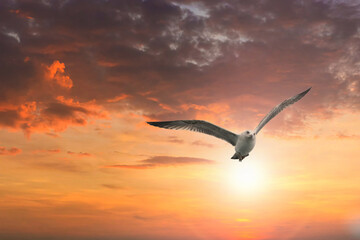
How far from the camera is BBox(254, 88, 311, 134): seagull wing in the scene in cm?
3536

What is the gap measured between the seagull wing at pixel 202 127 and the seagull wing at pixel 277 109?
268cm

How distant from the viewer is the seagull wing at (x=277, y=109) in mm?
35359

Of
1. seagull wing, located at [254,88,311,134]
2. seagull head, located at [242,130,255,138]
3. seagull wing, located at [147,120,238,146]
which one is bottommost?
seagull head, located at [242,130,255,138]

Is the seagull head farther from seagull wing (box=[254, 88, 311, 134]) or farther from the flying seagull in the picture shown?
seagull wing (box=[254, 88, 311, 134])

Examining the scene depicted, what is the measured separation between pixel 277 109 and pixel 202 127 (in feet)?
32.7

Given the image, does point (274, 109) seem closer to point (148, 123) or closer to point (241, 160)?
point (241, 160)

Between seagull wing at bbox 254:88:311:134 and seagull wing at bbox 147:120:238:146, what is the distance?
8.81 feet

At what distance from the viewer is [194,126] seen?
32875 millimetres

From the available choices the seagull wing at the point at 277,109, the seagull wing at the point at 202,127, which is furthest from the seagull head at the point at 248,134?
the seagull wing at the point at 277,109

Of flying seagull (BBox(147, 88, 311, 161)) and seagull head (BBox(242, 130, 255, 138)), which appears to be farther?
flying seagull (BBox(147, 88, 311, 161))

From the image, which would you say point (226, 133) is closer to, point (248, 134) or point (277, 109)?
point (248, 134)

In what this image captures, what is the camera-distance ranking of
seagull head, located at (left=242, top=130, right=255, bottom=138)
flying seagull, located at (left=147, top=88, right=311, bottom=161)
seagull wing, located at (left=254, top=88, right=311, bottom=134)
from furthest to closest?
seagull wing, located at (left=254, top=88, right=311, bottom=134) → flying seagull, located at (left=147, top=88, right=311, bottom=161) → seagull head, located at (left=242, top=130, right=255, bottom=138)

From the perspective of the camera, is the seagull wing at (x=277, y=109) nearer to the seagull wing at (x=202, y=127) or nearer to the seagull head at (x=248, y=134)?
the seagull head at (x=248, y=134)

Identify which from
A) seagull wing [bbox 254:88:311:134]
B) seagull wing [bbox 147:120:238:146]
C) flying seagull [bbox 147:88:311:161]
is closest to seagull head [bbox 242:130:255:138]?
flying seagull [bbox 147:88:311:161]
